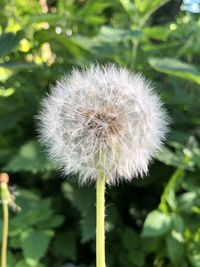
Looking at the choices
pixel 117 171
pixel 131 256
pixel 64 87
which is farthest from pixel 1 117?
pixel 117 171

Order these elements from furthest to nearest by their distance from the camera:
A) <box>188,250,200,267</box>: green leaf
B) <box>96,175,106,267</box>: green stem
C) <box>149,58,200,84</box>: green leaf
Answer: <box>188,250,200,267</box>: green leaf < <box>149,58,200,84</box>: green leaf < <box>96,175,106,267</box>: green stem

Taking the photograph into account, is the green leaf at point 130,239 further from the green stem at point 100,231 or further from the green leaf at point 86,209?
the green stem at point 100,231

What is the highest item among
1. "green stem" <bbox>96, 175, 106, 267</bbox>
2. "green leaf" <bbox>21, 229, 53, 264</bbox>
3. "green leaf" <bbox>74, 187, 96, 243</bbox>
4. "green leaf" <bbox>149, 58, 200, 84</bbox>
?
"green stem" <bbox>96, 175, 106, 267</bbox>

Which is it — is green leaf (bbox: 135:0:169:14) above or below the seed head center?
below

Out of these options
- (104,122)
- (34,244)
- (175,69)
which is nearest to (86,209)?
(34,244)

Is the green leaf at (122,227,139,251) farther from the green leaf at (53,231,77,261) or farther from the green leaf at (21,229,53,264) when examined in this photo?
the green leaf at (21,229,53,264)

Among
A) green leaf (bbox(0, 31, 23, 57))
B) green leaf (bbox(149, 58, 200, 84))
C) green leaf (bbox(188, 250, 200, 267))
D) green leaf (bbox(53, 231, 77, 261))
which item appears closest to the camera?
green leaf (bbox(149, 58, 200, 84))

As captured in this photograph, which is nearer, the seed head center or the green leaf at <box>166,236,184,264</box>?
the seed head center

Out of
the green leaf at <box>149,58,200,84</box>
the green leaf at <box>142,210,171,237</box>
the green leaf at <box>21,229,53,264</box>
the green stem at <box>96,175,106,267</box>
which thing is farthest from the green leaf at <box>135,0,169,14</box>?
the green stem at <box>96,175,106,267</box>
